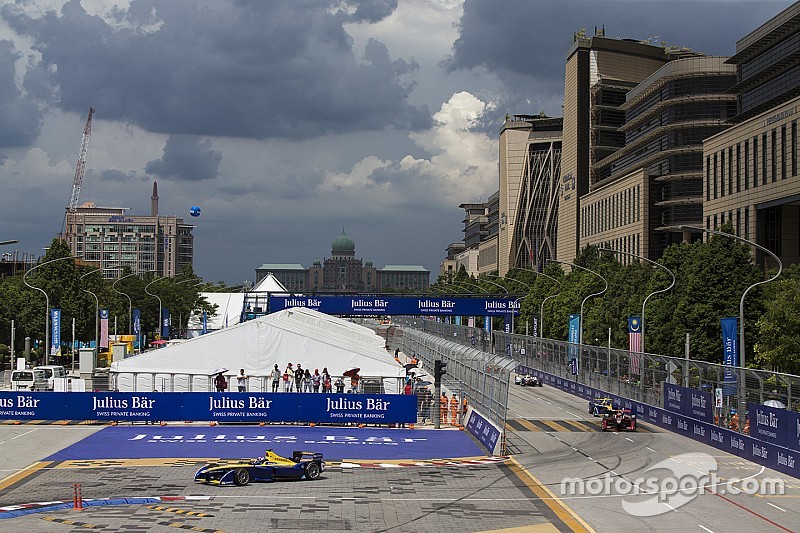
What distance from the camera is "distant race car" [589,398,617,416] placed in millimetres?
50675

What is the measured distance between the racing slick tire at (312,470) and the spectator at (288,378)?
19.6 metres

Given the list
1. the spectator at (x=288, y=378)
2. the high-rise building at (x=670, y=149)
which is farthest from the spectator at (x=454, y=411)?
the high-rise building at (x=670, y=149)

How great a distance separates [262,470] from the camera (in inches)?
1255

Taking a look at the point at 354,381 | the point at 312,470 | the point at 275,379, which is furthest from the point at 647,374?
the point at 312,470

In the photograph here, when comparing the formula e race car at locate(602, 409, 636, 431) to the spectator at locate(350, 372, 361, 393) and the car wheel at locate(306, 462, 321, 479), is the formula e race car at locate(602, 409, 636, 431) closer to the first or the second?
the spectator at locate(350, 372, 361, 393)

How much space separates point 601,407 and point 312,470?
24.7 metres

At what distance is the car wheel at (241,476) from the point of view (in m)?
31.3

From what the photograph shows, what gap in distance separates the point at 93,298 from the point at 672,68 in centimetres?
7166

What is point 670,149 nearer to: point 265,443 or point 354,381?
point 354,381

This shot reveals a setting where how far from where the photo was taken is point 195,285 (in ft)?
520

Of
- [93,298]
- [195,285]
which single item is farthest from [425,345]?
[195,285]

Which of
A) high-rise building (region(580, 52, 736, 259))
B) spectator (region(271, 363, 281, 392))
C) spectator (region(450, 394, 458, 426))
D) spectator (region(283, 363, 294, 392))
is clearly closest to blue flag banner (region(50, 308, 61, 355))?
spectator (region(283, 363, 294, 392))

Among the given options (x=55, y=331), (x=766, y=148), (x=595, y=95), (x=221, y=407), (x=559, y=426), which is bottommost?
(x=559, y=426)

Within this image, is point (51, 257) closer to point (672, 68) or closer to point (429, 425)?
point (429, 425)
